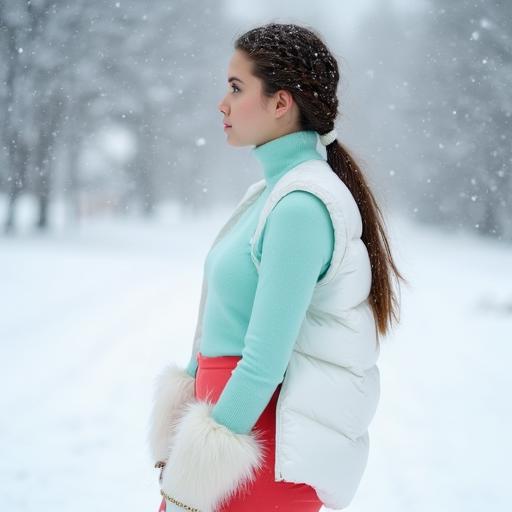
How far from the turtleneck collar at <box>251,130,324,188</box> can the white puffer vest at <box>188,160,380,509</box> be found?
13cm

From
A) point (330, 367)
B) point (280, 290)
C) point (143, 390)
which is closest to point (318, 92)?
point (280, 290)

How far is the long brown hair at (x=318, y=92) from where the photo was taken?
5.13 feet

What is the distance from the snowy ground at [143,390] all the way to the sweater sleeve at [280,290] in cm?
74

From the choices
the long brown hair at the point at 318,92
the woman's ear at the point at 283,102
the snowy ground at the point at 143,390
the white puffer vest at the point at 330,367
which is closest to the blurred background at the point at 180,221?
the snowy ground at the point at 143,390

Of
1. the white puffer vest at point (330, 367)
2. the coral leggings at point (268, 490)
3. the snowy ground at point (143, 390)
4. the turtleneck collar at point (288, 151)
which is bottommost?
the snowy ground at point (143, 390)

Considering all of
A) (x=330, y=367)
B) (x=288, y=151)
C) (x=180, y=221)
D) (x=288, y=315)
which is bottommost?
(x=180, y=221)

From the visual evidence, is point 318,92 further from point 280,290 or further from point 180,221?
point 180,221

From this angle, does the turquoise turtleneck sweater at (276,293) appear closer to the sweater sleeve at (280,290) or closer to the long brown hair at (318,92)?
the sweater sleeve at (280,290)

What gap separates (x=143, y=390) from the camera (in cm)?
532

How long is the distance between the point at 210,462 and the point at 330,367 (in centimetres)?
39

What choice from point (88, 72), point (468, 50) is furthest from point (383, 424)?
point (468, 50)

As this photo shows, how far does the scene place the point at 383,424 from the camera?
4734 millimetres

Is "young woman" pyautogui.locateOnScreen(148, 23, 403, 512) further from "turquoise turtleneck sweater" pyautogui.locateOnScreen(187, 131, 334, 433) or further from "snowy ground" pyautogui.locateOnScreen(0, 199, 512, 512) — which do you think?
"snowy ground" pyautogui.locateOnScreen(0, 199, 512, 512)

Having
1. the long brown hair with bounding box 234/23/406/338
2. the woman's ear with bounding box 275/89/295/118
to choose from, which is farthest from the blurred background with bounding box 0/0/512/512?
the woman's ear with bounding box 275/89/295/118
